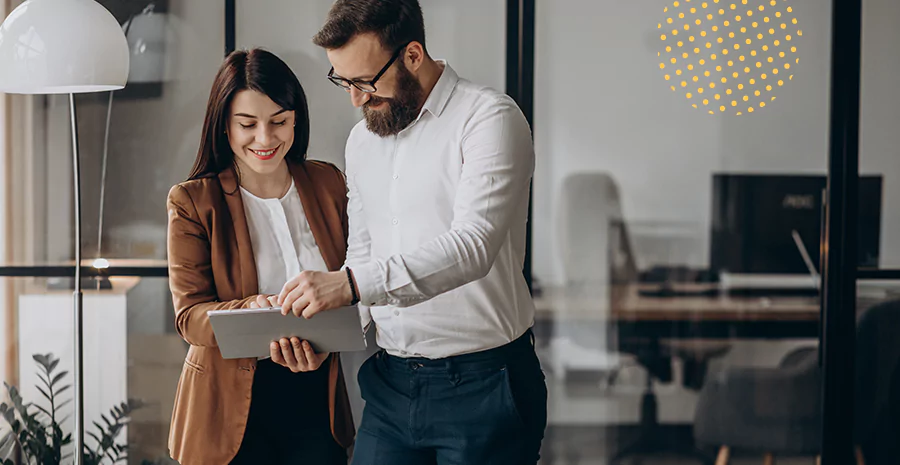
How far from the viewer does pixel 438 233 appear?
6.32ft

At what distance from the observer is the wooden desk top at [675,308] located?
3.07 m

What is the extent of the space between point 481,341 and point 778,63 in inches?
71.5

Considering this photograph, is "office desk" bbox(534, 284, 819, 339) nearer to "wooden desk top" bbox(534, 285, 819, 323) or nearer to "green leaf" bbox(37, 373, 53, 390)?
"wooden desk top" bbox(534, 285, 819, 323)

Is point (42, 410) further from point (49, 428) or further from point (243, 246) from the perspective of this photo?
point (243, 246)

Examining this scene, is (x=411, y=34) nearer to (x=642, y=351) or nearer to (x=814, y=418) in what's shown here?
(x=642, y=351)

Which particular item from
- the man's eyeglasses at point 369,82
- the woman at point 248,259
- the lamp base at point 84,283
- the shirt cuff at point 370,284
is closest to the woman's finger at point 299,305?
the shirt cuff at point 370,284

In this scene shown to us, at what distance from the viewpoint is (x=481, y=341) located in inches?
76.2

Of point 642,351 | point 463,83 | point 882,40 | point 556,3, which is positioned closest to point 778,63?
point 882,40

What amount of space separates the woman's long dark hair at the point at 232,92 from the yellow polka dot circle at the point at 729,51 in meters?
1.45

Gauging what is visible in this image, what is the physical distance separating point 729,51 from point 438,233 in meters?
1.66

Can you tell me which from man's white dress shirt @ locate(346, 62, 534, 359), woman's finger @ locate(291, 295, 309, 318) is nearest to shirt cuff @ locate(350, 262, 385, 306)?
man's white dress shirt @ locate(346, 62, 534, 359)

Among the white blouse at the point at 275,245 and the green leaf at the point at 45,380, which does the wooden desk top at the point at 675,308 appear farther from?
the green leaf at the point at 45,380

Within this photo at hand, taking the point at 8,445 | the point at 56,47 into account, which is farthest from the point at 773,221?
the point at 8,445

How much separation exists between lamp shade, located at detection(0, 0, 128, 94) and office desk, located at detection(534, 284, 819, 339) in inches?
65.4
